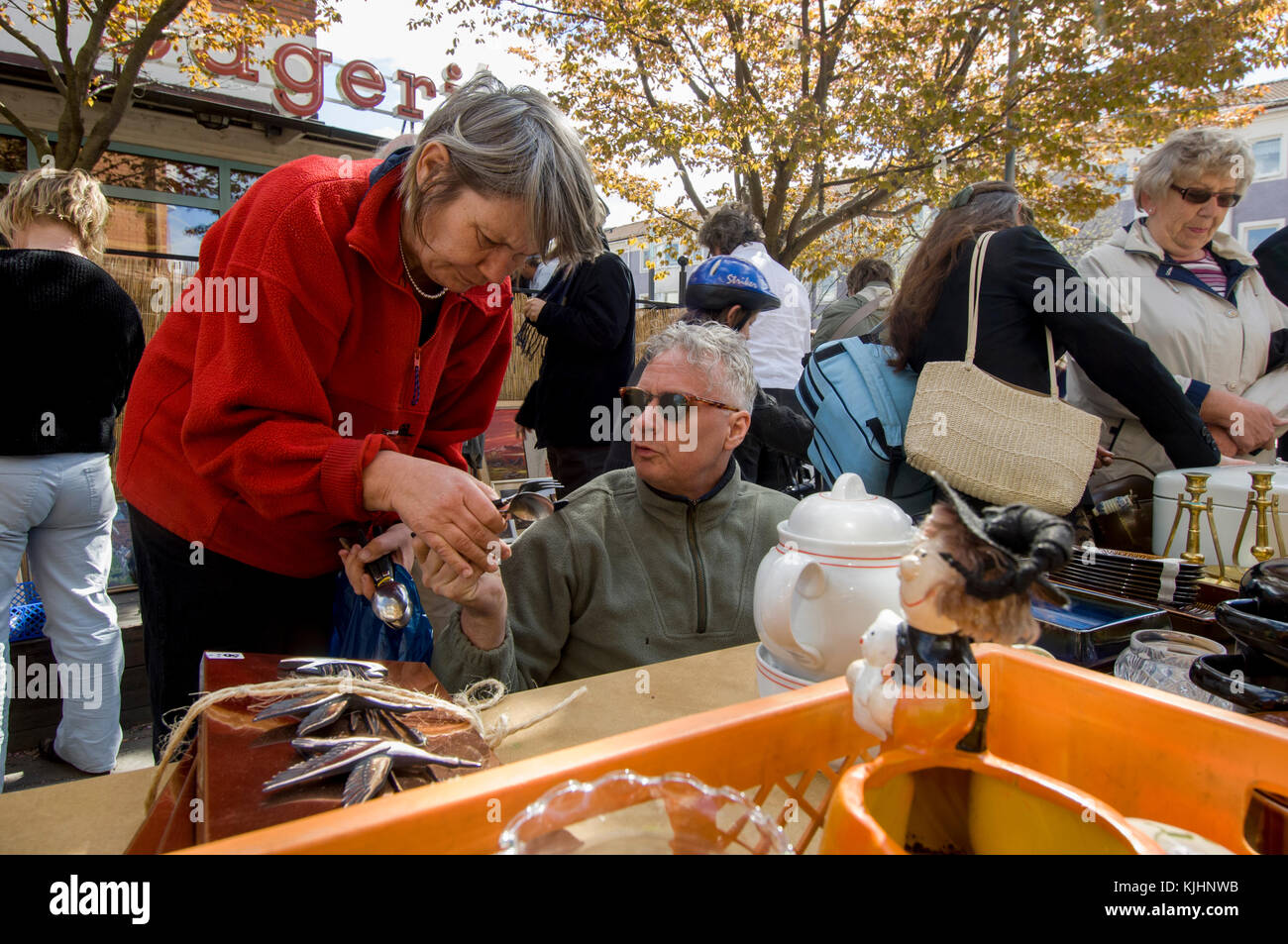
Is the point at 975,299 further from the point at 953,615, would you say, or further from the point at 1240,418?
the point at 953,615

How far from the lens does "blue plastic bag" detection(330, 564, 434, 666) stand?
1.45 m

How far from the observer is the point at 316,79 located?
32.4 ft

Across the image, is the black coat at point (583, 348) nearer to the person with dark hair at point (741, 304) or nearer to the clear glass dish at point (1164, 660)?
the person with dark hair at point (741, 304)

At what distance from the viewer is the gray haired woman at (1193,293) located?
238 centimetres

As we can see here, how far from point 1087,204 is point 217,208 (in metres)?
10.6

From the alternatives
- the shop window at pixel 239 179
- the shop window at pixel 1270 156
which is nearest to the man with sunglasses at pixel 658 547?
the shop window at pixel 239 179

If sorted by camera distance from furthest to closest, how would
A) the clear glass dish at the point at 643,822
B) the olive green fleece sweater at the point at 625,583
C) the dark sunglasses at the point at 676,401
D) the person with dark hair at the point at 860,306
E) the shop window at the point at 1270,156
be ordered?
1. the shop window at the point at 1270,156
2. the person with dark hair at the point at 860,306
3. the dark sunglasses at the point at 676,401
4. the olive green fleece sweater at the point at 625,583
5. the clear glass dish at the point at 643,822

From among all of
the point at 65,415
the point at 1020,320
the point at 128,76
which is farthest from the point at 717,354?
the point at 128,76

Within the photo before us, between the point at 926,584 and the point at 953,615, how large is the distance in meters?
0.03

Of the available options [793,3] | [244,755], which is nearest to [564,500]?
[244,755]

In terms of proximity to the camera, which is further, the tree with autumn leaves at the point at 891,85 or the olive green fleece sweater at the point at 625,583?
the tree with autumn leaves at the point at 891,85

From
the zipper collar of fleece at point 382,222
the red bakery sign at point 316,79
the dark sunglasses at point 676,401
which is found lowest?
the dark sunglasses at point 676,401

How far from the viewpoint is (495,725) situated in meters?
1.08

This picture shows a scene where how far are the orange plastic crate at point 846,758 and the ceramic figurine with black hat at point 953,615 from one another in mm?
77
